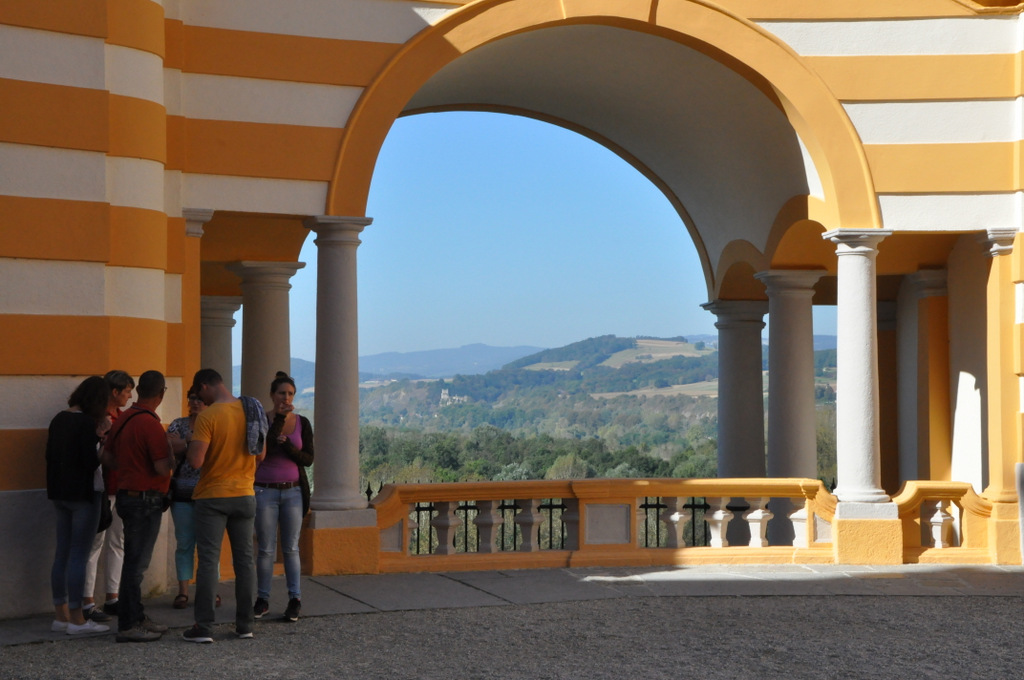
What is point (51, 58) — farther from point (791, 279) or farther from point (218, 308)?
point (218, 308)

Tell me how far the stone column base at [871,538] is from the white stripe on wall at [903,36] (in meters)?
4.39

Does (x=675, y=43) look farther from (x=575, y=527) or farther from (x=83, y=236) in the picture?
(x=83, y=236)

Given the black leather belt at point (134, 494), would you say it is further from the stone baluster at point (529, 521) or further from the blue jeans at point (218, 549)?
the stone baluster at point (529, 521)

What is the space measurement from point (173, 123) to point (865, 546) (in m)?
7.33

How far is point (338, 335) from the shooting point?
10234 millimetres

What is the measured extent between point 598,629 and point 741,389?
851 cm

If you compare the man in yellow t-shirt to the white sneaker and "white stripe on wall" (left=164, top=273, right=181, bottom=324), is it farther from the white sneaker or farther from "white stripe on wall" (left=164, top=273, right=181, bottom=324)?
"white stripe on wall" (left=164, top=273, right=181, bottom=324)

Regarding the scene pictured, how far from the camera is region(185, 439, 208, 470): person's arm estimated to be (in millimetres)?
7054

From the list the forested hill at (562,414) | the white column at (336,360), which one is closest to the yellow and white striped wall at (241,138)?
the white column at (336,360)

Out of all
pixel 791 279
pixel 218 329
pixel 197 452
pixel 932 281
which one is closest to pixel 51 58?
pixel 197 452

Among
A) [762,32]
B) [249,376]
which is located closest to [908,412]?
[762,32]

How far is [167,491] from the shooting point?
25.2ft

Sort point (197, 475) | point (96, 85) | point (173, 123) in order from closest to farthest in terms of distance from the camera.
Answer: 1. point (197, 475)
2. point (96, 85)
3. point (173, 123)

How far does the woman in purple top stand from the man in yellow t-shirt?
0.48 meters
